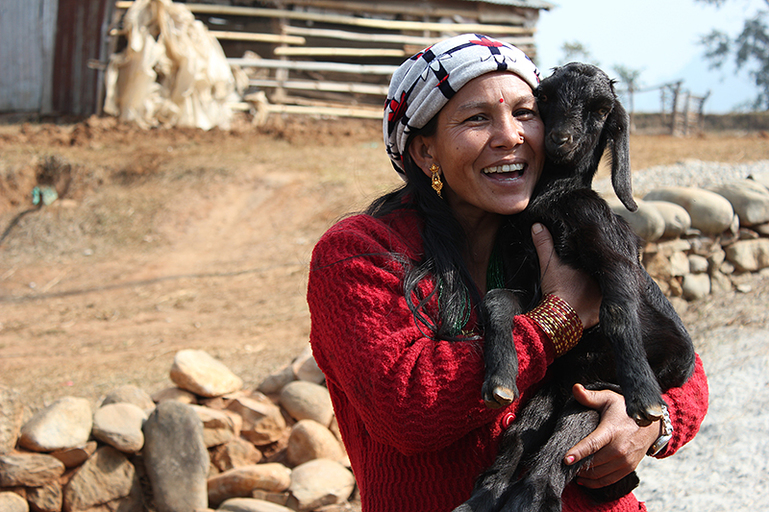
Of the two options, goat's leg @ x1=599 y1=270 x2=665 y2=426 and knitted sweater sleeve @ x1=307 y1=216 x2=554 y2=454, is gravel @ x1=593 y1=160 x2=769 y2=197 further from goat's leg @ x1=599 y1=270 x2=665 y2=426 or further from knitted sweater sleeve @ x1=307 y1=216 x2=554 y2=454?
knitted sweater sleeve @ x1=307 y1=216 x2=554 y2=454

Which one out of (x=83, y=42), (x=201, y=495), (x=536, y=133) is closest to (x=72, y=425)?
(x=201, y=495)

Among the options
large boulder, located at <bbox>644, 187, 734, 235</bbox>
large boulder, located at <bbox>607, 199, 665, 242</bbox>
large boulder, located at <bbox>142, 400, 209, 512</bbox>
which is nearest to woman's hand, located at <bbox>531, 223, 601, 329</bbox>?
large boulder, located at <bbox>142, 400, 209, 512</bbox>

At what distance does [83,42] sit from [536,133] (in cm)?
1233

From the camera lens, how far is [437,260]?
5.37 ft

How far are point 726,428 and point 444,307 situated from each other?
3.00 meters

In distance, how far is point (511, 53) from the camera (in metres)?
1.73

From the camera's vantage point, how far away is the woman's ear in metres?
1.84

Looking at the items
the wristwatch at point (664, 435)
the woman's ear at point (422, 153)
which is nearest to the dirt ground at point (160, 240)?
the woman's ear at point (422, 153)

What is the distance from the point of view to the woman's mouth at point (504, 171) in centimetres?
170

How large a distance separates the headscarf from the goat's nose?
0.58 feet

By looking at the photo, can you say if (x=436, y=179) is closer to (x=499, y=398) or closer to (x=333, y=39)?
(x=499, y=398)

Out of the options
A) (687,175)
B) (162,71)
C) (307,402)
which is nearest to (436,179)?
(307,402)

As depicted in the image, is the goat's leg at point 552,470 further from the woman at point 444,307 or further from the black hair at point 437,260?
the black hair at point 437,260

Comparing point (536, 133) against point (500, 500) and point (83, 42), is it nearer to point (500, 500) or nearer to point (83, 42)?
point (500, 500)
